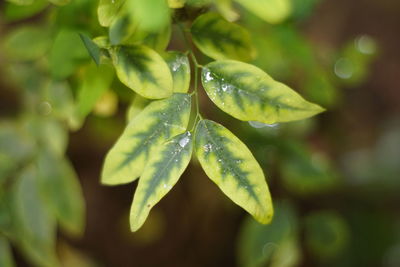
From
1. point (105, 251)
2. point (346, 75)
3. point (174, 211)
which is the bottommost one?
point (105, 251)

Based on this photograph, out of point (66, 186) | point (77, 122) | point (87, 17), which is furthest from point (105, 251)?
point (87, 17)

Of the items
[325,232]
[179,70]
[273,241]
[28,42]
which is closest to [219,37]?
[179,70]

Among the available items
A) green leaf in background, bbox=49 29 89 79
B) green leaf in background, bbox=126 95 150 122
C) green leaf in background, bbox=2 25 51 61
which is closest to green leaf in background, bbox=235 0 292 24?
green leaf in background, bbox=126 95 150 122

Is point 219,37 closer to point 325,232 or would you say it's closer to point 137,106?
point 137,106

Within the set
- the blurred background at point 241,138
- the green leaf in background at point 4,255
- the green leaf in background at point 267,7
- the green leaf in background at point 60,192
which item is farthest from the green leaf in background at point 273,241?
the green leaf in background at point 267,7

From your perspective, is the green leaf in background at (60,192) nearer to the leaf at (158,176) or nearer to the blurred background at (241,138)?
the blurred background at (241,138)

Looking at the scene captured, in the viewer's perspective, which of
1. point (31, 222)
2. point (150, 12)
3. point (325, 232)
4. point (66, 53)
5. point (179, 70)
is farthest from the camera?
point (325, 232)

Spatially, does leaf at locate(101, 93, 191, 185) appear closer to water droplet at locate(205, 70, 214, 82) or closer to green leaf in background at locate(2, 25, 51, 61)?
water droplet at locate(205, 70, 214, 82)

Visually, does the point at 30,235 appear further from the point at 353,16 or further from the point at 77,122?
the point at 353,16
